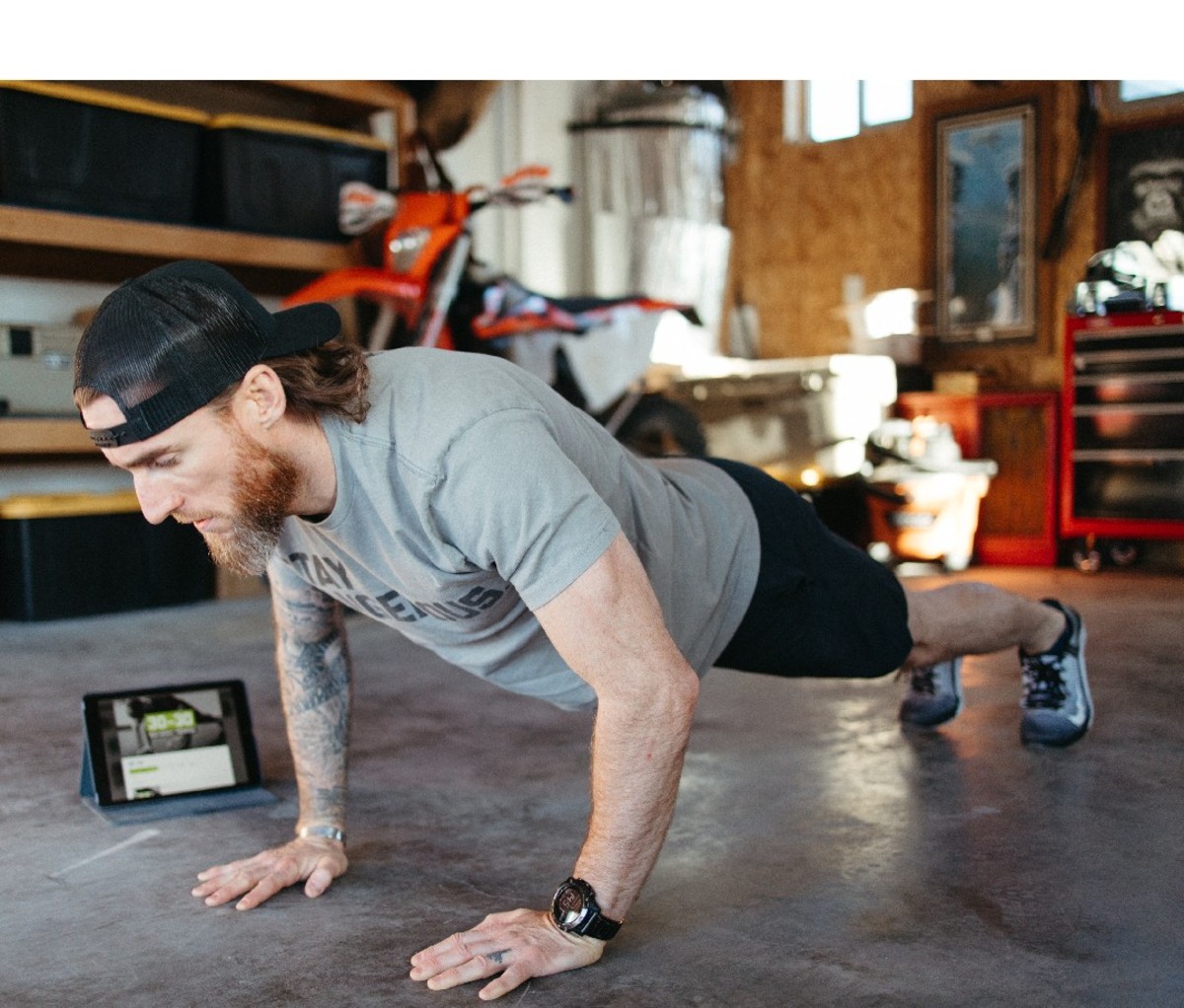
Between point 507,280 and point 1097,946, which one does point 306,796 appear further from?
point 507,280

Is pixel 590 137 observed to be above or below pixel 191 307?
above

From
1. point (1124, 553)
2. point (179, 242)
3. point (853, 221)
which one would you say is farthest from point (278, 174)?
point (1124, 553)

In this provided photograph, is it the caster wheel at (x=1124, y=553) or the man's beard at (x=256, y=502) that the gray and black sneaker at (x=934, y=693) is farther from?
the caster wheel at (x=1124, y=553)

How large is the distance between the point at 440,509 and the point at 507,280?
A: 3305mm

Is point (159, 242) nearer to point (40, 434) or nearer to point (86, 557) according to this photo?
point (40, 434)

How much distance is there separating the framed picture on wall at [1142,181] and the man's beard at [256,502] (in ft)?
17.1

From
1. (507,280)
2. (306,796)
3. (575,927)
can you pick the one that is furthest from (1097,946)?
(507,280)

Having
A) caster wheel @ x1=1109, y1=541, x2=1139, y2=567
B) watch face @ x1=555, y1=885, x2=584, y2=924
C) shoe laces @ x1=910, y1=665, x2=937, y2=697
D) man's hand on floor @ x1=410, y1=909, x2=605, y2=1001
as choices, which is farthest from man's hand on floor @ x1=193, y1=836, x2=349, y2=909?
caster wheel @ x1=1109, y1=541, x2=1139, y2=567

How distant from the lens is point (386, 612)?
1.43 m

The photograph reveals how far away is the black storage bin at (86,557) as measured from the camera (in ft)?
12.6

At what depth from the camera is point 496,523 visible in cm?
113

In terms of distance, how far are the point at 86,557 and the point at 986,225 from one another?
4.58 meters

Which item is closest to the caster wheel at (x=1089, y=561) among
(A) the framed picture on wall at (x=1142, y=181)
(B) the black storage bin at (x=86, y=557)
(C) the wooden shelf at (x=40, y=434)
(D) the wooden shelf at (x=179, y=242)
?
(A) the framed picture on wall at (x=1142, y=181)
